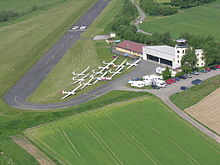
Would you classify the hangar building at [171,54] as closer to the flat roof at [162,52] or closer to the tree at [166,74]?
the flat roof at [162,52]

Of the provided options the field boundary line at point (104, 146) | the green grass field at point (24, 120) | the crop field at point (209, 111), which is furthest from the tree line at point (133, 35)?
the field boundary line at point (104, 146)

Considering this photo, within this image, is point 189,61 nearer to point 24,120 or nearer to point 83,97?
point 83,97

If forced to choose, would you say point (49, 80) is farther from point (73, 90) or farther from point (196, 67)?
point (196, 67)

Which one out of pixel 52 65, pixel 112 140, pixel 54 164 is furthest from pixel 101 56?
pixel 54 164

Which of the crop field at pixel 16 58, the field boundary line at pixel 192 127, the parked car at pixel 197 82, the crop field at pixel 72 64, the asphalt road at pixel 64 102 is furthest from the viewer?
the crop field at pixel 72 64

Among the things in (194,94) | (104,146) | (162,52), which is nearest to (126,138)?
(104,146)
